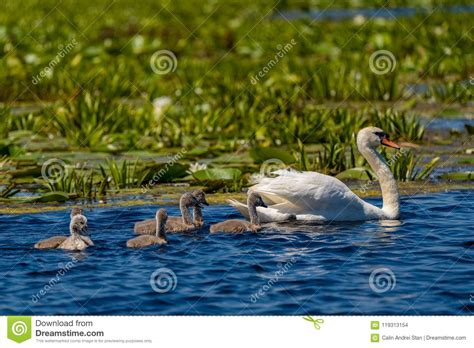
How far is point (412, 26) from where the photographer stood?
2445 cm

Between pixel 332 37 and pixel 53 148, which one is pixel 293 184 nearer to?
pixel 53 148

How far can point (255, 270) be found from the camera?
28.9 ft

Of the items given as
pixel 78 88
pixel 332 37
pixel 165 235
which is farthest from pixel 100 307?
pixel 332 37

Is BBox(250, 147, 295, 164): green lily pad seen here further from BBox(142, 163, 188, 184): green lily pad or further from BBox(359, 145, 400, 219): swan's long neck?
BBox(359, 145, 400, 219): swan's long neck

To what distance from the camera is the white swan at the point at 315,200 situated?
10547 millimetres

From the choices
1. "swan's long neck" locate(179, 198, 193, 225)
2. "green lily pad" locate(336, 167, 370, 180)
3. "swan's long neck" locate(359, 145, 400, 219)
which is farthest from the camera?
"green lily pad" locate(336, 167, 370, 180)

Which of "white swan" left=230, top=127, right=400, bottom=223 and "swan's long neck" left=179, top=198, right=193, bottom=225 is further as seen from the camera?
"white swan" left=230, top=127, right=400, bottom=223
